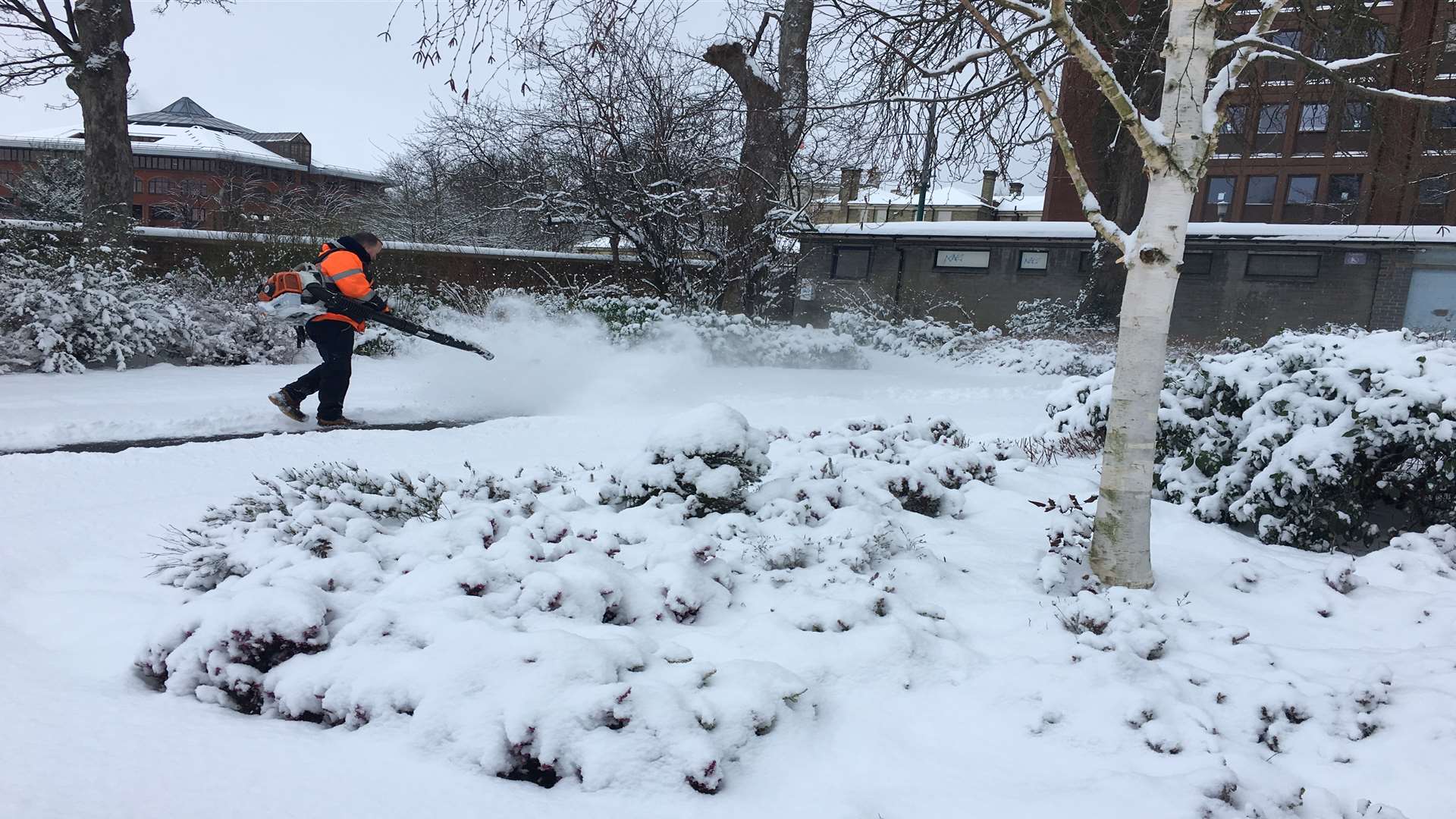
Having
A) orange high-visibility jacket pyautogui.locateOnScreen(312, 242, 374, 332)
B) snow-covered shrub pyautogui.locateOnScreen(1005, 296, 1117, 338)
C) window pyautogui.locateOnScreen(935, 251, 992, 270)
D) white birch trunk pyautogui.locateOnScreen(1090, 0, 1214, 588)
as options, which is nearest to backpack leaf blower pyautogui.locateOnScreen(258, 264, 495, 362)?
orange high-visibility jacket pyautogui.locateOnScreen(312, 242, 374, 332)

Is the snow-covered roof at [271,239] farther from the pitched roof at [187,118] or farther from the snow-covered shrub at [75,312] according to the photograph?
the pitched roof at [187,118]

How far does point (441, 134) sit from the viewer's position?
17672 mm

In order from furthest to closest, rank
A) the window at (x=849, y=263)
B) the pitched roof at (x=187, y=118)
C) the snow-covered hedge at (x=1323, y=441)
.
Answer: the pitched roof at (x=187, y=118), the window at (x=849, y=263), the snow-covered hedge at (x=1323, y=441)

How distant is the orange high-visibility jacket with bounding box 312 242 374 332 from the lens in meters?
6.77

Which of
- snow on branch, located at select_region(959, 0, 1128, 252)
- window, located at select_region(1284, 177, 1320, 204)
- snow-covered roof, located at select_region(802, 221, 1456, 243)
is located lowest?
snow on branch, located at select_region(959, 0, 1128, 252)

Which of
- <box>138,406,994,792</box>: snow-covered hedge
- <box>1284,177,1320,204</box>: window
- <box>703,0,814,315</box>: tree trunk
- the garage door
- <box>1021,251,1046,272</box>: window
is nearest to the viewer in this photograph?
<box>138,406,994,792</box>: snow-covered hedge

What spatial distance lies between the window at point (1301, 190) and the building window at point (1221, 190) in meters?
1.84

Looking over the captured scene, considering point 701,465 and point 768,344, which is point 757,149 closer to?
point 768,344

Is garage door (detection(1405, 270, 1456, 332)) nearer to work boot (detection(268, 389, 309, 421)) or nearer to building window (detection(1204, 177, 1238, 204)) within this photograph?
building window (detection(1204, 177, 1238, 204))

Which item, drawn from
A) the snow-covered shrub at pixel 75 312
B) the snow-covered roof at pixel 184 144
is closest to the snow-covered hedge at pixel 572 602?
the snow-covered shrub at pixel 75 312

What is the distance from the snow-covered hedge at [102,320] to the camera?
859 cm

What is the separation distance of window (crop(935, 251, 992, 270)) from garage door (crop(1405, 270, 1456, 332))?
8156 mm

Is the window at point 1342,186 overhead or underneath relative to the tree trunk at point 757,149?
overhead

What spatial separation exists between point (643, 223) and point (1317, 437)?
35.5 feet
